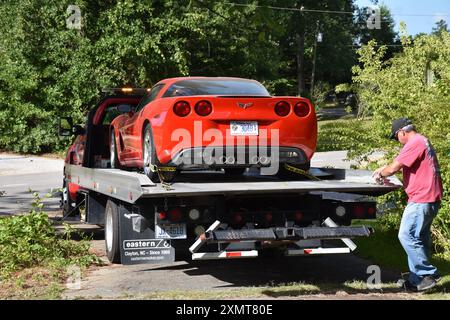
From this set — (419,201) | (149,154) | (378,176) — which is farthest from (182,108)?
(419,201)

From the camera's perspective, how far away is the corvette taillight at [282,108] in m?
7.91

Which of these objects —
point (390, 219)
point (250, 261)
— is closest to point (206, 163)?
point (250, 261)

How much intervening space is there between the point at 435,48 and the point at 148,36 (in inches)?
656

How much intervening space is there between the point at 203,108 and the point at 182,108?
22cm

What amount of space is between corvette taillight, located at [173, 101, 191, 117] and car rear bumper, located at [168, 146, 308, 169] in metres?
0.38

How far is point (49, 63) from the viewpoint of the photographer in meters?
29.7

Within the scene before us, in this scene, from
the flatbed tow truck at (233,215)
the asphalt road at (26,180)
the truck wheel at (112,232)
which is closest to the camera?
the flatbed tow truck at (233,215)

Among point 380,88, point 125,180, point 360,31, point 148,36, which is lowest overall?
point 125,180

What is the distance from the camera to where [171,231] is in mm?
7367

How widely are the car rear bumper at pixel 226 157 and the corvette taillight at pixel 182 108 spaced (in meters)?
0.38

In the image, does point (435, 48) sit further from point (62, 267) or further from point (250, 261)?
point (62, 267)

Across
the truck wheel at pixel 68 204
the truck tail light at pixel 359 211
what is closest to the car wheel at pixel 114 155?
the truck wheel at pixel 68 204

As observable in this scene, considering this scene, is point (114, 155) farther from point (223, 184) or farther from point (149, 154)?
point (223, 184)

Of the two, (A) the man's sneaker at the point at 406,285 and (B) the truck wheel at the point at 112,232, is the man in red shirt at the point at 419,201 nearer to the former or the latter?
(A) the man's sneaker at the point at 406,285
